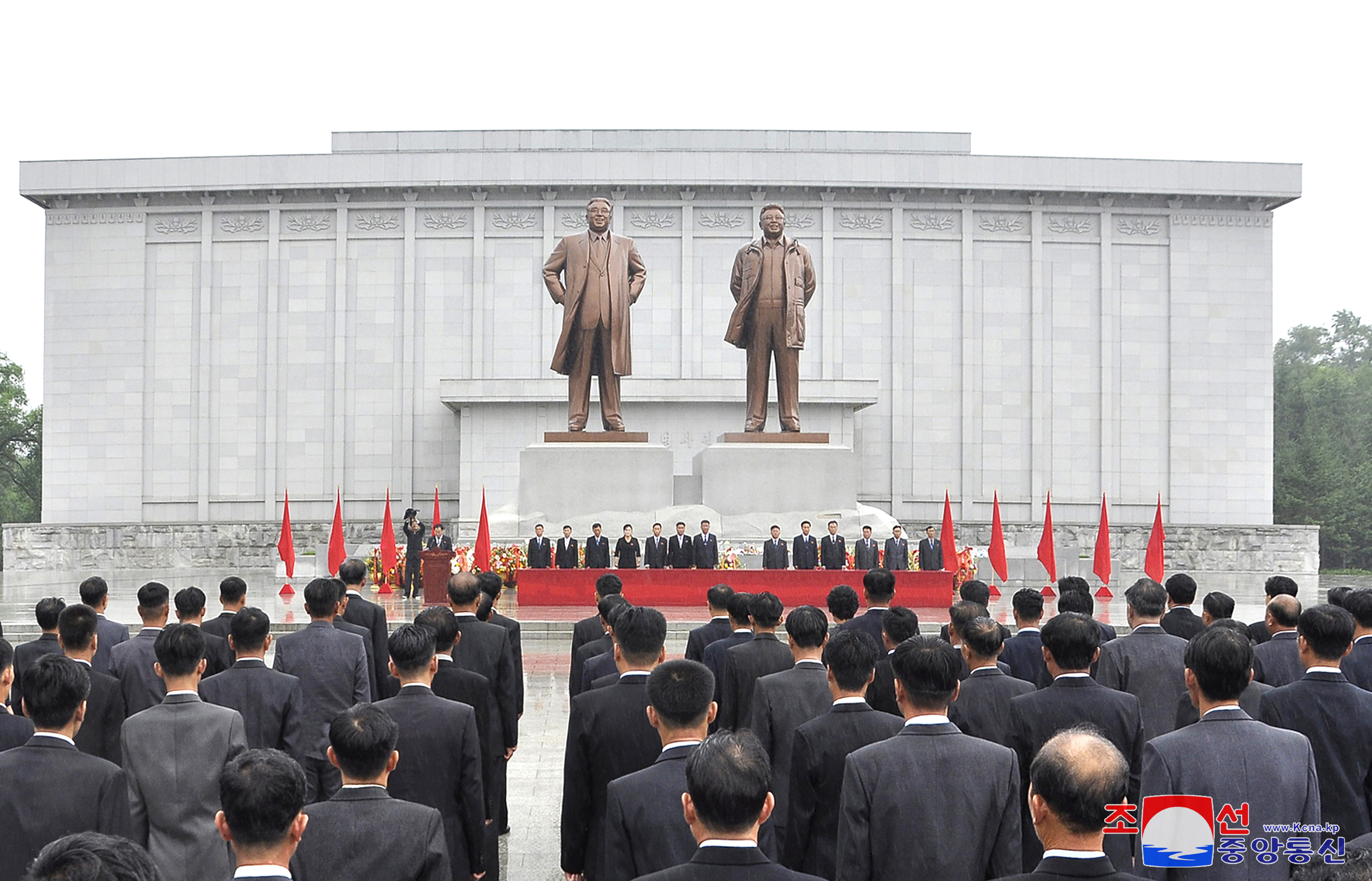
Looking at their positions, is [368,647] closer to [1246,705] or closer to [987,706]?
[987,706]

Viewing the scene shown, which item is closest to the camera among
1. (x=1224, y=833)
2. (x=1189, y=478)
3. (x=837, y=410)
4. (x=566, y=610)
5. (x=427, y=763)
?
(x=1224, y=833)

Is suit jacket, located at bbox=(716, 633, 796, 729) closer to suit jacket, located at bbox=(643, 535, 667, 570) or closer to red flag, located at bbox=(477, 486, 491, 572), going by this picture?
suit jacket, located at bbox=(643, 535, 667, 570)

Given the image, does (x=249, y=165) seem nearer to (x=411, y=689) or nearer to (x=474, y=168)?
(x=474, y=168)

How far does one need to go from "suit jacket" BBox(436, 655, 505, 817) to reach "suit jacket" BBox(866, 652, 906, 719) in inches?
67.3

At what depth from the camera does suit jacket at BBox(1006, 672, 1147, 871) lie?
14.4ft

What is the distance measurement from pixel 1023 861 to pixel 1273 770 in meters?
1.30

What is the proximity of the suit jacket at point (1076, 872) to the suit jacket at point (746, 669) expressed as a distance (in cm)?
294

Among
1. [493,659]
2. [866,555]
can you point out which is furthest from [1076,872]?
[866,555]

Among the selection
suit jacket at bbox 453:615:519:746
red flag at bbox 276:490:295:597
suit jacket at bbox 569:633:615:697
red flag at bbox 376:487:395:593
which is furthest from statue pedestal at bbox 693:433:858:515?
suit jacket at bbox 453:615:519:746

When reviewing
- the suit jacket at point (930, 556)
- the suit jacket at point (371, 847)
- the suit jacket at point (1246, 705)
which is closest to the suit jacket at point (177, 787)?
the suit jacket at point (371, 847)

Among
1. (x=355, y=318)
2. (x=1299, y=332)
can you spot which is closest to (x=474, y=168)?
(x=355, y=318)

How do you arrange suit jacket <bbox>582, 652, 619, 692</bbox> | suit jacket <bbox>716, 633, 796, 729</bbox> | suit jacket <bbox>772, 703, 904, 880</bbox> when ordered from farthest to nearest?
suit jacket <bbox>582, 652, 619, 692</bbox>
suit jacket <bbox>716, 633, 796, 729</bbox>
suit jacket <bbox>772, 703, 904, 880</bbox>

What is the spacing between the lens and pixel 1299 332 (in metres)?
65.1

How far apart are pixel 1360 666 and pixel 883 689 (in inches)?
84.9
